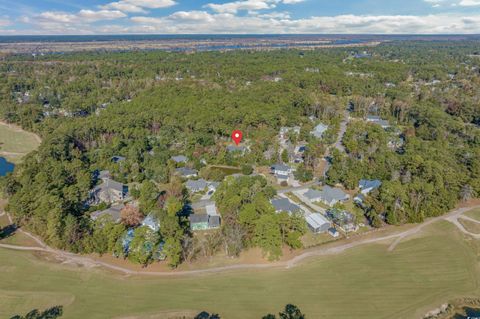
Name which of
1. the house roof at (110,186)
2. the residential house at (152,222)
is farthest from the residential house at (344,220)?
the house roof at (110,186)

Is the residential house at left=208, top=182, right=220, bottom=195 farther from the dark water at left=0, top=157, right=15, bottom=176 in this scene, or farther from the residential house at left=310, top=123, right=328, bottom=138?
the dark water at left=0, top=157, right=15, bottom=176

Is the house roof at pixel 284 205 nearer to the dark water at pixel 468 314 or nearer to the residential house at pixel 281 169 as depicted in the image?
the residential house at pixel 281 169

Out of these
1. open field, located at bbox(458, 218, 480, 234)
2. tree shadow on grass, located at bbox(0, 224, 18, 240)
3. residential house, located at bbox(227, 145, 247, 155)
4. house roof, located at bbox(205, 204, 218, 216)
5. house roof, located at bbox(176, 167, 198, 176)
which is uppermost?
residential house, located at bbox(227, 145, 247, 155)

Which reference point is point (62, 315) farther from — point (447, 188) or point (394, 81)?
point (394, 81)

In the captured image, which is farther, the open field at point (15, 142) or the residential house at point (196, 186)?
the open field at point (15, 142)

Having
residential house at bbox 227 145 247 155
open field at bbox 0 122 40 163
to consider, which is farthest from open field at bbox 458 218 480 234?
open field at bbox 0 122 40 163

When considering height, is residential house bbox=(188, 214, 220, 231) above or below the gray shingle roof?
below

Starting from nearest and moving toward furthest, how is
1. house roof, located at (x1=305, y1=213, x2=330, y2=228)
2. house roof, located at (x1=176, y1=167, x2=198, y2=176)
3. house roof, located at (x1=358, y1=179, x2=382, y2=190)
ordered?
house roof, located at (x1=305, y1=213, x2=330, y2=228)
house roof, located at (x1=358, y1=179, x2=382, y2=190)
house roof, located at (x1=176, y1=167, x2=198, y2=176)

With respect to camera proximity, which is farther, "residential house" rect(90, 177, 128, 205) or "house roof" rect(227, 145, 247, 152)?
"house roof" rect(227, 145, 247, 152)

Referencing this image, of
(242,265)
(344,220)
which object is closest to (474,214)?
(344,220)
